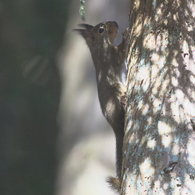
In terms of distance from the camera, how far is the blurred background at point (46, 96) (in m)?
5.02

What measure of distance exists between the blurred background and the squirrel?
1.20 m

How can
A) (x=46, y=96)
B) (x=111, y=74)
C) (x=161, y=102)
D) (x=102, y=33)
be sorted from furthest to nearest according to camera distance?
(x=46, y=96)
(x=102, y=33)
(x=111, y=74)
(x=161, y=102)

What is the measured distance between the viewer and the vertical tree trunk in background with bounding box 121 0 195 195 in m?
2.15

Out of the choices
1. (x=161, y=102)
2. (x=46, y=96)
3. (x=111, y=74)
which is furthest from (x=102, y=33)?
(x=46, y=96)

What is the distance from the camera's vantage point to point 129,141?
7.75 feet

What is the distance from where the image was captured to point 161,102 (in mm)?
2332

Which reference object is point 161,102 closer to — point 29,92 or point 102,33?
point 102,33

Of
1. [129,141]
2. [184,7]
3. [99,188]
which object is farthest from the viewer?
[99,188]

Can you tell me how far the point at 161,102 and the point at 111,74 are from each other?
116cm

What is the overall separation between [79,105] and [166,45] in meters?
2.67

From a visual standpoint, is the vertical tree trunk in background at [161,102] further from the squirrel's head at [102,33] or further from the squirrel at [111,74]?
the squirrel's head at [102,33]

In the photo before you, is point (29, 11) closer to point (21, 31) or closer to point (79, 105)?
point (21, 31)

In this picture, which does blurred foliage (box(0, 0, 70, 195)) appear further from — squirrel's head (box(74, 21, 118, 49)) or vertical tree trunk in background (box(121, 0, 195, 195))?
vertical tree trunk in background (box(121, 0, 195, 195))

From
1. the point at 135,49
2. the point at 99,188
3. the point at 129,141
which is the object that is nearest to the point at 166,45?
the point at 135,49
